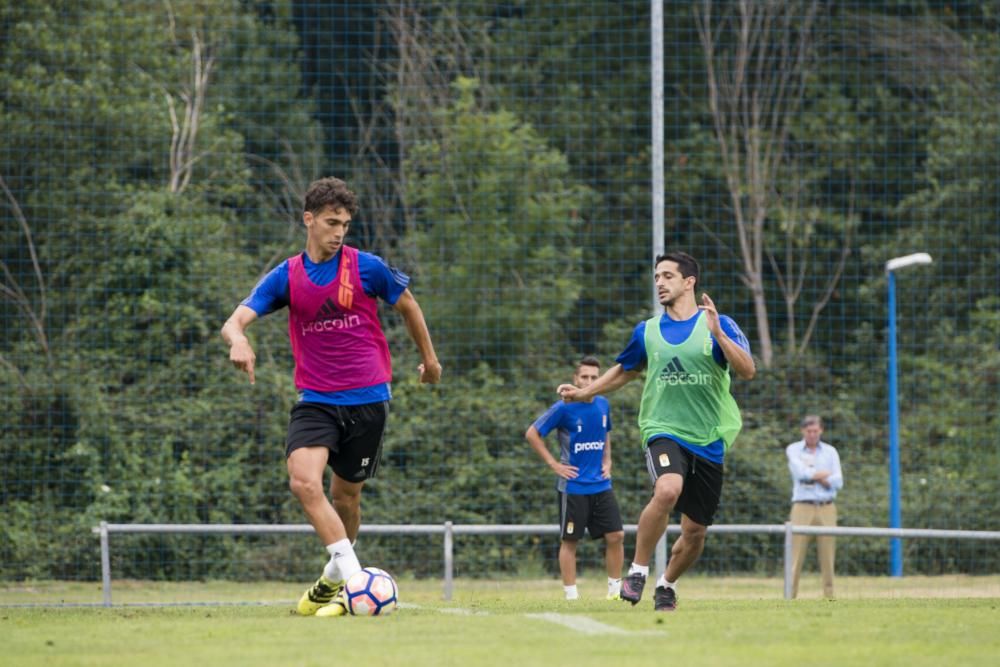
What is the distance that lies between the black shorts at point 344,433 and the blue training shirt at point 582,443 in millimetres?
5528

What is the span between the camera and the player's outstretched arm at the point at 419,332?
8641 mm

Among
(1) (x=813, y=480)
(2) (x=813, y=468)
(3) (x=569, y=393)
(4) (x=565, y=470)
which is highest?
(3) (x=569, y=393)

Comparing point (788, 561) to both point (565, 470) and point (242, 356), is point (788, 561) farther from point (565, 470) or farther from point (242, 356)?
point (242, 356)

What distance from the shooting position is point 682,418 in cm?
936

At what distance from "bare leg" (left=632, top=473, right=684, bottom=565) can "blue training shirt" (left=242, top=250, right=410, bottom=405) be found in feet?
5.68

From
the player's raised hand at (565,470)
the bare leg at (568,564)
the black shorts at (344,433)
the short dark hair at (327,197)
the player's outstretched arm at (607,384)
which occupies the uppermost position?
the short dark hair at (327,197)

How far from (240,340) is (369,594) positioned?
1442 millimetres

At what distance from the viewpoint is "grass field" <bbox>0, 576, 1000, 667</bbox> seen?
6182 mm

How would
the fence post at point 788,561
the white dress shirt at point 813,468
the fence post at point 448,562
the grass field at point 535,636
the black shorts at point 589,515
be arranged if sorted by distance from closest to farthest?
the grass field at point 535,636 < the black shorts at point 589,515 < the fence post at point 788,561 < the fence post at point 448,562 < the white dress shirt at point 813,468

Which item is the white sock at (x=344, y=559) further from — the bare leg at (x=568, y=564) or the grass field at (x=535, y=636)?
the bare leg at (x=568, y=564)

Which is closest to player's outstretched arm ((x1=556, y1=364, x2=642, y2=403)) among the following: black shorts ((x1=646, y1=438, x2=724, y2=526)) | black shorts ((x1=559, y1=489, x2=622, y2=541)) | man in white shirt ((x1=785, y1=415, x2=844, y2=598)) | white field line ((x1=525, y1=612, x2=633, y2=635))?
black shorts ((x1=646, y1=438, x2=724, y2=526))

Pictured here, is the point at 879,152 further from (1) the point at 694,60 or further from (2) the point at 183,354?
(2) the point at 183,354

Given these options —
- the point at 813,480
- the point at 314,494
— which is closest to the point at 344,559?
the point at 314,494

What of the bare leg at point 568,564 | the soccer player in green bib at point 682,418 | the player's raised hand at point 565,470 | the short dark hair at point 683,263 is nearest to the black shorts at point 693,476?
the soccer player in green bib at point 682,418
